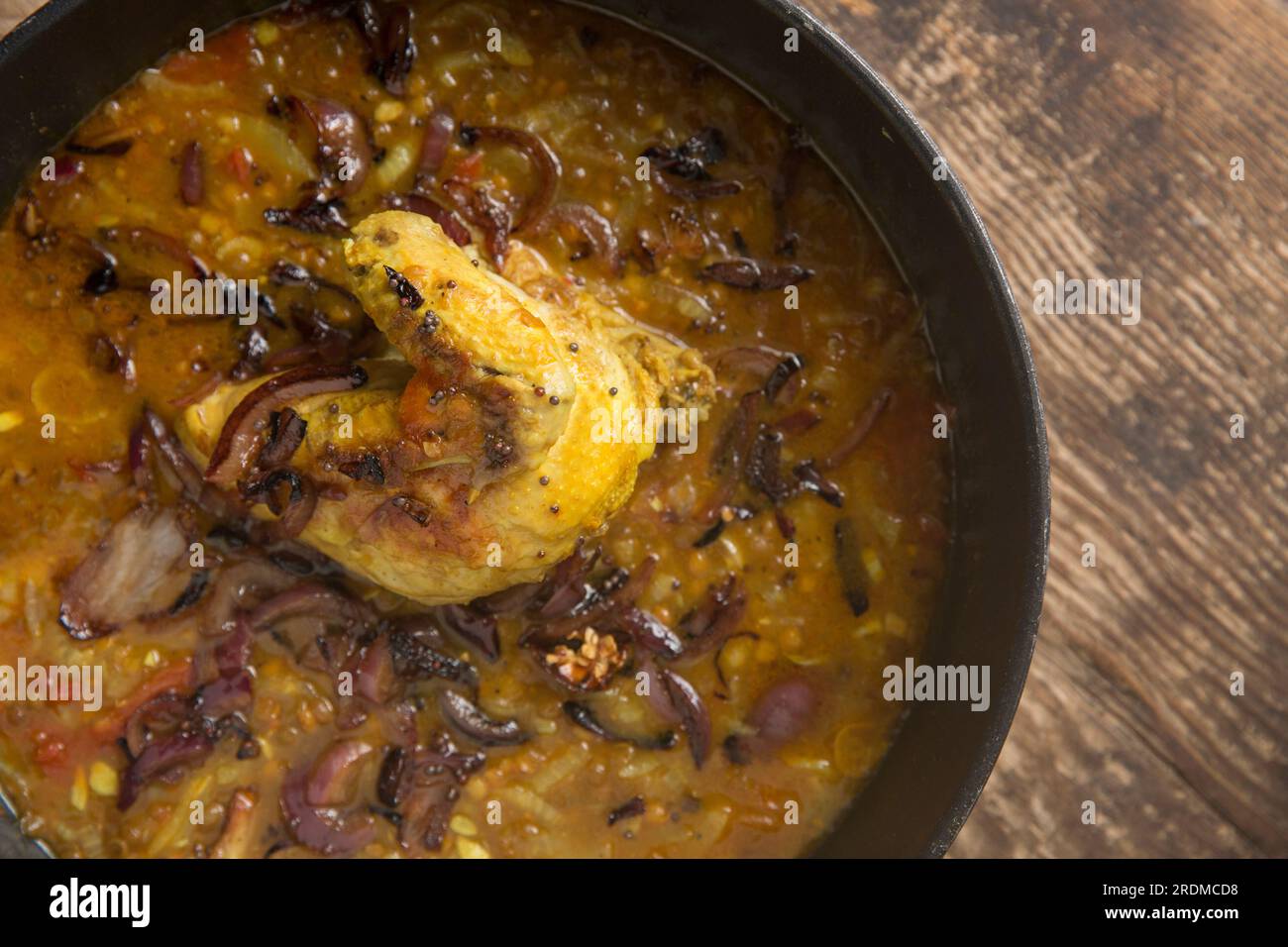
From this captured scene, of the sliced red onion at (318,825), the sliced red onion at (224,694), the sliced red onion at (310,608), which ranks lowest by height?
the sliced red onion at (318,825)

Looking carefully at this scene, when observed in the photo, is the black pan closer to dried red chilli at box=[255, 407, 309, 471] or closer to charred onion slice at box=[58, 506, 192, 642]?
charred onion slice at box=[58, 506, 192, 642]

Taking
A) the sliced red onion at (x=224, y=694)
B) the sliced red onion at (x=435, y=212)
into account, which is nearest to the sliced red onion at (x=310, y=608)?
the sliced red onion at (x=224, y=694)

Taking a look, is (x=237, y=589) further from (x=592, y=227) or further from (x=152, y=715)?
(x=592, y=227)

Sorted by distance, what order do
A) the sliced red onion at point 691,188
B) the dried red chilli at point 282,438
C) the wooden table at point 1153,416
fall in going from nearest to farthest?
the dried red chilli at point 282,438 < the sliced red onion at point 691,188 < the wooden table at point 1153,416

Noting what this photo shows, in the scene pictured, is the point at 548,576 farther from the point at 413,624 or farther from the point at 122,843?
the point at 122,843

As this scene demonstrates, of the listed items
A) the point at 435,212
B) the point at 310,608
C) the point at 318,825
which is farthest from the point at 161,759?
the point at 435,212

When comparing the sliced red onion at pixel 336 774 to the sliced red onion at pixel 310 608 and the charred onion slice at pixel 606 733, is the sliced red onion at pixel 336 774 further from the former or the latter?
the charred onion slice at pixel 606 733
